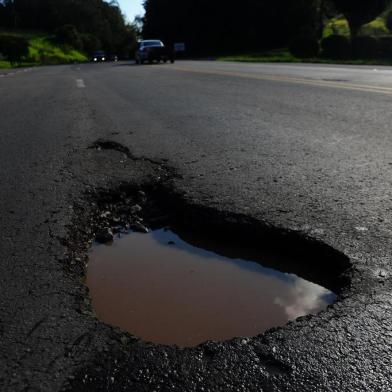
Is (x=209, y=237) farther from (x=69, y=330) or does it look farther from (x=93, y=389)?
(x=93, y=389)

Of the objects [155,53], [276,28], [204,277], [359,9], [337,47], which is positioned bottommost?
[276,28]

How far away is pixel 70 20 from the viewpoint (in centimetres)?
10638

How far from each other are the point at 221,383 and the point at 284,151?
3430mm

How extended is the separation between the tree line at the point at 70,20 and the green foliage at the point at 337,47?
68335 mm

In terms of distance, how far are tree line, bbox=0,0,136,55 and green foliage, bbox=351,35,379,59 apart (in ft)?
231

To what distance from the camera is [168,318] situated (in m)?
2.09

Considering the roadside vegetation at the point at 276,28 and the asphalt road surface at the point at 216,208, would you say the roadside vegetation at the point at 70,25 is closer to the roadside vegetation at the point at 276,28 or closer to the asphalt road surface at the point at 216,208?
the roadside vegetation at the point at 276,28

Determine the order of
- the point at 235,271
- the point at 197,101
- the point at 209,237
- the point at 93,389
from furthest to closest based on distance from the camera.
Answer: the point at 197,101, the point at 209,237, the point at 235,271, the point at 93,389

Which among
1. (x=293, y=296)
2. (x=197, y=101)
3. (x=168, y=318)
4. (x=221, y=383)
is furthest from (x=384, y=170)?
(x=197, y=101)

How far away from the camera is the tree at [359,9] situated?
3397cm

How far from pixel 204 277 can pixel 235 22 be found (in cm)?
6138

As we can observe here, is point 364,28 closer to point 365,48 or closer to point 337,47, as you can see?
point 337,47

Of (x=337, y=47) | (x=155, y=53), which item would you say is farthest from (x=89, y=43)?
(x=337, y=47)

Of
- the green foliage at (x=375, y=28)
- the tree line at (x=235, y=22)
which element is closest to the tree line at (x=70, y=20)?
the tree line at (x=235, y=22)
